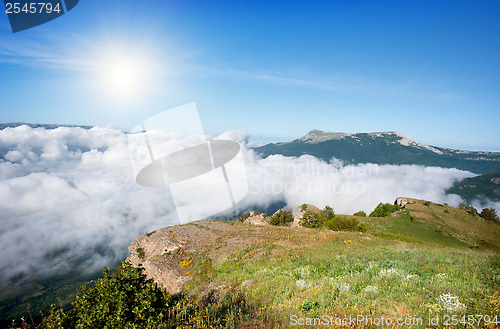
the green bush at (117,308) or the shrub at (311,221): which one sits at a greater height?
the green bush at (117,308)

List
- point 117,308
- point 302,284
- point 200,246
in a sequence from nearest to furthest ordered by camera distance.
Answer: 1. point 117,308
2. point 302,284
3. point 200,246

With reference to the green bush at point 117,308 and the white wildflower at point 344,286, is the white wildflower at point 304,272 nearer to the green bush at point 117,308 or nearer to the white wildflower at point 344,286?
the white wildflower at point 344,286

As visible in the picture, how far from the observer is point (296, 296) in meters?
7.83

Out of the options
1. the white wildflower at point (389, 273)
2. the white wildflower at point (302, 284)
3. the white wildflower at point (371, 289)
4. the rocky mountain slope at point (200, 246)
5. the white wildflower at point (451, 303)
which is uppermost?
the white wildflower at point (451, 303)

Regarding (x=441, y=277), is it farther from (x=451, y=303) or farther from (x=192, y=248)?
(x=192, y=248)

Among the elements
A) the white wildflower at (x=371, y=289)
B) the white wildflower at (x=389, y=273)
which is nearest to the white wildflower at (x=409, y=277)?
the white wildflower at (x=389, y=273)

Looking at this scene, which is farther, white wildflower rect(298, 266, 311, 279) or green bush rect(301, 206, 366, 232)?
green bush rect(301, 206, 366, 232)

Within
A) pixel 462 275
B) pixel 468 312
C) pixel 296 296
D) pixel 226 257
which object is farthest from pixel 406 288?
pixel 226 257

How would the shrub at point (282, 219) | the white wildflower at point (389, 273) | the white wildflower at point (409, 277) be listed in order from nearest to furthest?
the white wildflower at point (409, 277)
the white wildflower at point (389, 273)
the shrub at point (282, 219)

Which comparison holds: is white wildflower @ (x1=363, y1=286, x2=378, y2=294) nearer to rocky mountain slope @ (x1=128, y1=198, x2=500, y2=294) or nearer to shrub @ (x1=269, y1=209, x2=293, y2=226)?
rocky mountain slope @ (x1=128, y1=198, x2=500, y2=294)

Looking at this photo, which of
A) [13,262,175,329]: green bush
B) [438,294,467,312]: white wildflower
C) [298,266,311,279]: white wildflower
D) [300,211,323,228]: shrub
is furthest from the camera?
[300,211,323,228]: shrub

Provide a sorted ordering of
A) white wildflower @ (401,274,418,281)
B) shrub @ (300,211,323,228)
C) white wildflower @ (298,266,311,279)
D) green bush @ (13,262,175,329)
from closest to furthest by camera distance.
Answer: green bush @ (13,262,175,329)
white wildflower @ (401,274,418,281)
white wildflower @ (298,266,311,279)
shrub @ (300,211,323,228)

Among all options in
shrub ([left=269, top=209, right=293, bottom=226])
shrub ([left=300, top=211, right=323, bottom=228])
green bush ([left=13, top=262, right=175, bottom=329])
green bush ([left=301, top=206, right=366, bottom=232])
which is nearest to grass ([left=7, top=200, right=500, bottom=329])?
green bush ([left=13, top=262, right=175, bottom=329])

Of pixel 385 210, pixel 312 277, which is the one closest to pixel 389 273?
pixel 312 277
